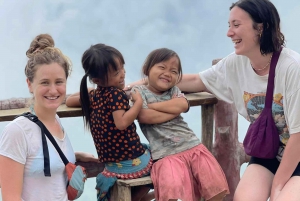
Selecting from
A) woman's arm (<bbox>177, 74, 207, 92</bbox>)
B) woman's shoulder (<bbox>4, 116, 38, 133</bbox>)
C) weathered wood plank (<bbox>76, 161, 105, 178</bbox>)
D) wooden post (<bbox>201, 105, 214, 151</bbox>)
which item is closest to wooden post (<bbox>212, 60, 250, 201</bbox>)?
wooden post (<bbox>201, 105, 214, 151</bbox>)

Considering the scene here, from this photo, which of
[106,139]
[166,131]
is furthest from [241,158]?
[106,139]

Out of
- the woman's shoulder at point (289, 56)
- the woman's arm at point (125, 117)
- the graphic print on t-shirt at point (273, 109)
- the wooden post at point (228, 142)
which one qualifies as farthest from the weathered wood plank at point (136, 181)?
the wooden post at point (228, 142)

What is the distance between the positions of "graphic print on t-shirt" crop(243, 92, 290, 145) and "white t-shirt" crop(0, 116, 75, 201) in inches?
48.6

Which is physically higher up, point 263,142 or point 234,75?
point 234,75

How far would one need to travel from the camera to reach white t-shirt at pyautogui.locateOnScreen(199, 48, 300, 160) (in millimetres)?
2947

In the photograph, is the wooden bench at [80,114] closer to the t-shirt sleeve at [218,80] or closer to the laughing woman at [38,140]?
the t-shirt sleeve at [218,80]

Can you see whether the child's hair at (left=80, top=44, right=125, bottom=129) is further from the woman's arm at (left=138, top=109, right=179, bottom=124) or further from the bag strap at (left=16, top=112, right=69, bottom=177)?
the bag strap at (left=16, top=112, right=69, bottom=177)

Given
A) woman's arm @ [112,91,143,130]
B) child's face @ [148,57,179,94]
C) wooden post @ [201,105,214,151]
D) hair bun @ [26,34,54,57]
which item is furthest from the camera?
wooden post @ [201,105,214,151]

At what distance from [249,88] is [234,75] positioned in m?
0.19

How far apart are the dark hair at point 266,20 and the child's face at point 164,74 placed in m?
0.52

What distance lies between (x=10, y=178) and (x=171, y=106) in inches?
41.9

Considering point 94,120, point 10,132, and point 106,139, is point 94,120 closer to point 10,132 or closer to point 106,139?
point 106,139

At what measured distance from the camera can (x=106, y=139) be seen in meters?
2.93

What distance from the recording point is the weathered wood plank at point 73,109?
3.12 m
